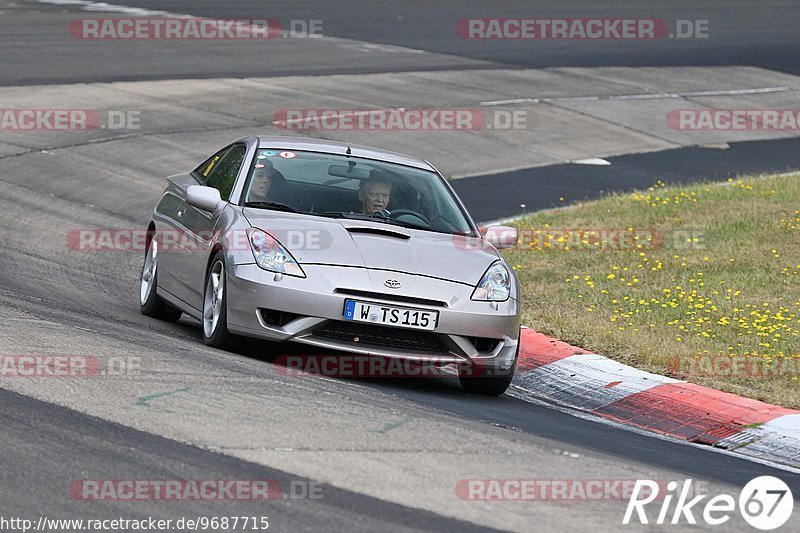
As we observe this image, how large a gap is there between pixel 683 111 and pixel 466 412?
56.6 feet

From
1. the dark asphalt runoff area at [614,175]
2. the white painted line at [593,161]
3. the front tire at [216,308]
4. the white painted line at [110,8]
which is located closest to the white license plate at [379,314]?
the front tire at [216,308]

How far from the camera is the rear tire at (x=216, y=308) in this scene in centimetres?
843

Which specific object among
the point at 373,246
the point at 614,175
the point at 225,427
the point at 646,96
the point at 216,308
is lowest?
the point at 614,175

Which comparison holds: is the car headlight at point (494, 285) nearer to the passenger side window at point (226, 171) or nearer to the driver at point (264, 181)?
the driver at point (264, 181)

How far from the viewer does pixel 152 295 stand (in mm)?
10312

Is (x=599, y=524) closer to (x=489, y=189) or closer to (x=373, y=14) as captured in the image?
(x=489, y=189)

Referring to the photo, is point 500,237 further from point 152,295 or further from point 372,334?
point 152,295

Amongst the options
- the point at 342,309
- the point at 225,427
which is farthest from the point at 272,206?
the point at 225,427

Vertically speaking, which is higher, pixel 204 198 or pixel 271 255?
pixel 204 198

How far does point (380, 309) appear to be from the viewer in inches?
314

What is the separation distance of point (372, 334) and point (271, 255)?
78 centimetres

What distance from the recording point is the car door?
907cm

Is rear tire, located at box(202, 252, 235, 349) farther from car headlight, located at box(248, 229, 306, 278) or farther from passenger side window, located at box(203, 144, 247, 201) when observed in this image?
passenger side window, located at box(203, 144, 247, 201)

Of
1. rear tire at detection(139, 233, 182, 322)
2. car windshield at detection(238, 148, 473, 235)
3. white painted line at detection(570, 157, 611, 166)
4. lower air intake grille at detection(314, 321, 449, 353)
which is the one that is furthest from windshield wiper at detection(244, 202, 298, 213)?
white painted line at detection(570, 157, 611, 166)
